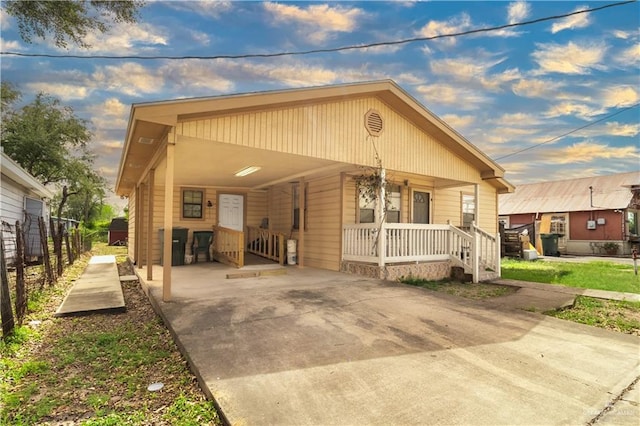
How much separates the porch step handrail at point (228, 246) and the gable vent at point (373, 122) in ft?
13.1

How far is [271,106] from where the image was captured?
6059 millimetres

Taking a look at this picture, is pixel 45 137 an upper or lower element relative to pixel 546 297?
upper

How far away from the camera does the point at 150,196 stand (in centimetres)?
772

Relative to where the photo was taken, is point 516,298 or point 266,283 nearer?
point 516,298

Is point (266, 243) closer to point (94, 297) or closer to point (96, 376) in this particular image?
point (94, 297)

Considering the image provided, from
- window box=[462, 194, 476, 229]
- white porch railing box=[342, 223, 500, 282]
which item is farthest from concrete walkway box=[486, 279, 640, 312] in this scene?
window box=[462, 194, 476, 229]

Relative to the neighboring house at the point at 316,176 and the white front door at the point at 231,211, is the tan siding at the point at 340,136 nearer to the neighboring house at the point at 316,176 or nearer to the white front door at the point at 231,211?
the neighboring house at the point at 316,176

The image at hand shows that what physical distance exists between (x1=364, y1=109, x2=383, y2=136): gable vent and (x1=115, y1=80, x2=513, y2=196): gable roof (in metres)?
0.43

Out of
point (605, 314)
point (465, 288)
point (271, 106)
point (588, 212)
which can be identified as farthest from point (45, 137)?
point (588, 212)

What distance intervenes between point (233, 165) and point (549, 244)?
1898 cm

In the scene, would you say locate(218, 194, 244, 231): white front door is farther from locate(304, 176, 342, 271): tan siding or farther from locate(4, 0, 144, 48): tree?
locate(4, 0, 144, 48): tree

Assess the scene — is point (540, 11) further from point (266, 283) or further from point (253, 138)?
point (266, 283)

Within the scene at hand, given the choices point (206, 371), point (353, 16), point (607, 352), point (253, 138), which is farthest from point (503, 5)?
point (206, 371)

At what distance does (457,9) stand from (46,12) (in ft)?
29.5
